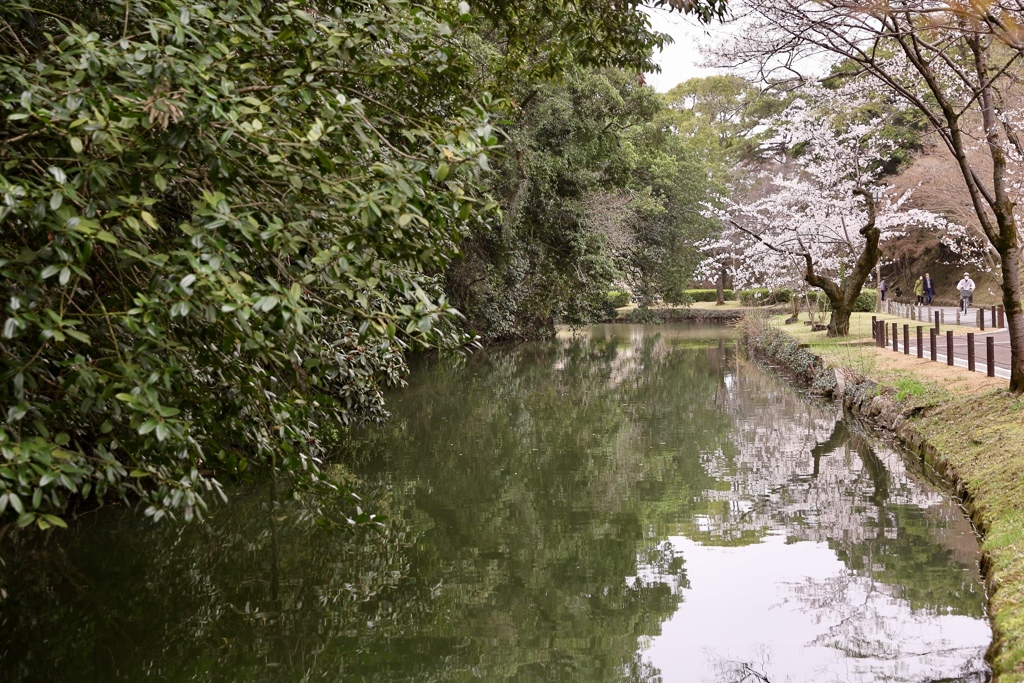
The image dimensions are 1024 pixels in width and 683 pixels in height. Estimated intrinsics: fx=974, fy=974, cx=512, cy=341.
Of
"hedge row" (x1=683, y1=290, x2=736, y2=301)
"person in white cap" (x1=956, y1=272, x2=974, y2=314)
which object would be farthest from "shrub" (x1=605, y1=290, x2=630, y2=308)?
"person in white cap" (x1=956, y1=272, x2=974, y2=314)

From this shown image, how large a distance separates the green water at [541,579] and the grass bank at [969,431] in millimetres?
383

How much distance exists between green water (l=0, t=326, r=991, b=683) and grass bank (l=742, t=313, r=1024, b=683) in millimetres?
383

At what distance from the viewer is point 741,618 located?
7.68 m

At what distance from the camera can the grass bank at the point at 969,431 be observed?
22.2 feet

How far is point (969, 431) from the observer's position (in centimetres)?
1196

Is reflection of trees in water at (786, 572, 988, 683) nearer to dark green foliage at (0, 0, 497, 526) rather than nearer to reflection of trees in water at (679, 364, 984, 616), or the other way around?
reflection of trees in water at (679, 364, 984, 616)

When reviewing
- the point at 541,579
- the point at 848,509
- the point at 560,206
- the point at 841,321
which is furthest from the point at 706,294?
the point at 541,579

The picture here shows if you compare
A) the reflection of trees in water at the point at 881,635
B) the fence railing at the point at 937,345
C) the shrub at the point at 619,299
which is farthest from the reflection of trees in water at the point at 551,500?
the shrub at the point at 619,299

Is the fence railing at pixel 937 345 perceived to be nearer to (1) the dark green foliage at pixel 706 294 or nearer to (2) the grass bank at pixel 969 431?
(2) the grass bank at pixel 969 431

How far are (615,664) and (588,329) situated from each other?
4449 cm

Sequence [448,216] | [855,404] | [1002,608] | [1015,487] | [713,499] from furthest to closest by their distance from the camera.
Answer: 1. [855,404]
2. [713,499]
3. [1015,487]
4. [1002,608]
5. [448,216]

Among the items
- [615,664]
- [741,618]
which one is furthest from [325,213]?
[741,618]

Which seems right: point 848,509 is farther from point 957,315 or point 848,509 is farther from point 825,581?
point 957,315

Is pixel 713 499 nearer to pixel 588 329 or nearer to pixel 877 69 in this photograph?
pixel 877 69
